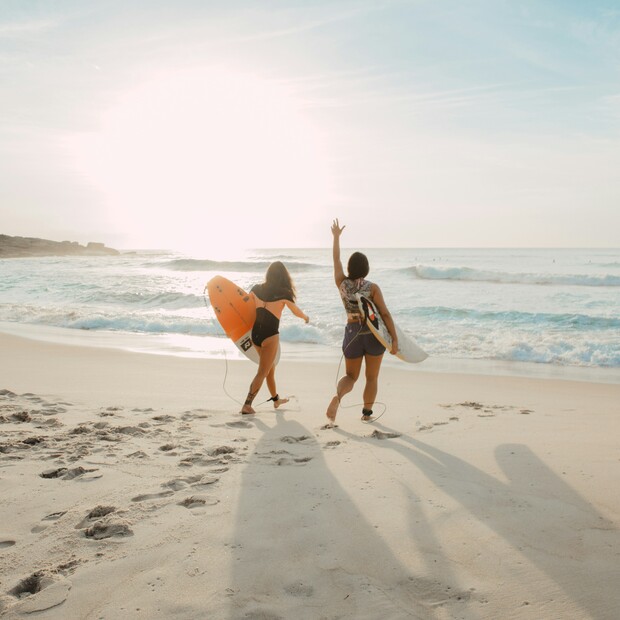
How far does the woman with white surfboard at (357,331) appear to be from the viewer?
543 cm

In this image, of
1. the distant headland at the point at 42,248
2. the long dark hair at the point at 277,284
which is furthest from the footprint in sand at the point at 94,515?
the distant headland at the point at 42,248

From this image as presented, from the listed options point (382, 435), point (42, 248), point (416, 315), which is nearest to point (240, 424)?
point (382, 435)

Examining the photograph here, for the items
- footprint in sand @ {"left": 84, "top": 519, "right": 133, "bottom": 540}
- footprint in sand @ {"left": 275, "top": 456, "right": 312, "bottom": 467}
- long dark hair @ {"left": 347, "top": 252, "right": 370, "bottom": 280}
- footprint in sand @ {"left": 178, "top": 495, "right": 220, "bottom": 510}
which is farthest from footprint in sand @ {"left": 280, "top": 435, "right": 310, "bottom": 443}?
footprint in sand @ {"left": 84, "top": 519, "right": 133, "bottom": 540}

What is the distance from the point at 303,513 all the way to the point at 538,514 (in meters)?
1.37

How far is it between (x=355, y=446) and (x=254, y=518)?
1.61 m

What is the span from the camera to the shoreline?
8.95 meters

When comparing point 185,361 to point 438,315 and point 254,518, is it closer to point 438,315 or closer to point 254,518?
point 254,518

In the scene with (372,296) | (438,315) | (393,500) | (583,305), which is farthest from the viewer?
(583,305)

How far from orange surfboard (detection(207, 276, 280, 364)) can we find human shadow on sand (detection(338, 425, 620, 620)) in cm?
263

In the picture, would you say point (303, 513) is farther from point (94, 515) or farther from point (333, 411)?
point (333, 411)

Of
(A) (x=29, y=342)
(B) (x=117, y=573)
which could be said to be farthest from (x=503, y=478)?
(A) (x=29, y=342)

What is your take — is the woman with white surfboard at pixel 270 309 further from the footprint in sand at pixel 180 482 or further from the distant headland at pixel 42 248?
the distant headland at pixel 42 248

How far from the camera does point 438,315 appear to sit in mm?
15852

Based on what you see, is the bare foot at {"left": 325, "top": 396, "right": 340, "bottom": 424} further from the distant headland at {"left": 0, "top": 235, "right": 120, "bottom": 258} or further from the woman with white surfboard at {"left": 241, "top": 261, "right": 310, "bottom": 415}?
the distant headland at {"left": 0, "top": 235, "right": 120, "bottom": 258}
